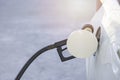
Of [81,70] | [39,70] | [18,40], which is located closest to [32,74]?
[39,70]

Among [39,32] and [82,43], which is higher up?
[82,43]

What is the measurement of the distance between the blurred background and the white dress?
1070mm

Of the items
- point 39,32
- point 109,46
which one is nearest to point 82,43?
point 109,46

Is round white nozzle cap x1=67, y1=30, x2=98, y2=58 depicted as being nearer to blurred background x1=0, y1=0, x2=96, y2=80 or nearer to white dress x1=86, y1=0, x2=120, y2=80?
white dress x1=86, y1=0, x2=120, y2=80

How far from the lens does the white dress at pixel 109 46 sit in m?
0.54

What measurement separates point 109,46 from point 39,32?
67.0 inches

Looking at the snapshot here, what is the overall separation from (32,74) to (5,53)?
0.36 metres

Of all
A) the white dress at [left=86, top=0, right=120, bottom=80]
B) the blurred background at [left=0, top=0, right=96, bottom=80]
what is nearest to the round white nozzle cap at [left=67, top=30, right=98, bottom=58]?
the white dress at [left=86, top=0, right=120, bottom=80]

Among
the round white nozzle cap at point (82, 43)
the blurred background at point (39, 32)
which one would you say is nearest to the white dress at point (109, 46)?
the round white nozzle cap at point (82, 43)

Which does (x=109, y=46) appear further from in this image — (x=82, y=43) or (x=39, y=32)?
(x=39, y=32)

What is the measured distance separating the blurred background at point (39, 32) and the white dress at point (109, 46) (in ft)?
3.51

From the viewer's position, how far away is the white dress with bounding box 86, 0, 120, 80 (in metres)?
0.54

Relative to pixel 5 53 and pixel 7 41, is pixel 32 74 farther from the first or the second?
pixel 7 41

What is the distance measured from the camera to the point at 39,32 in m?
2.24
